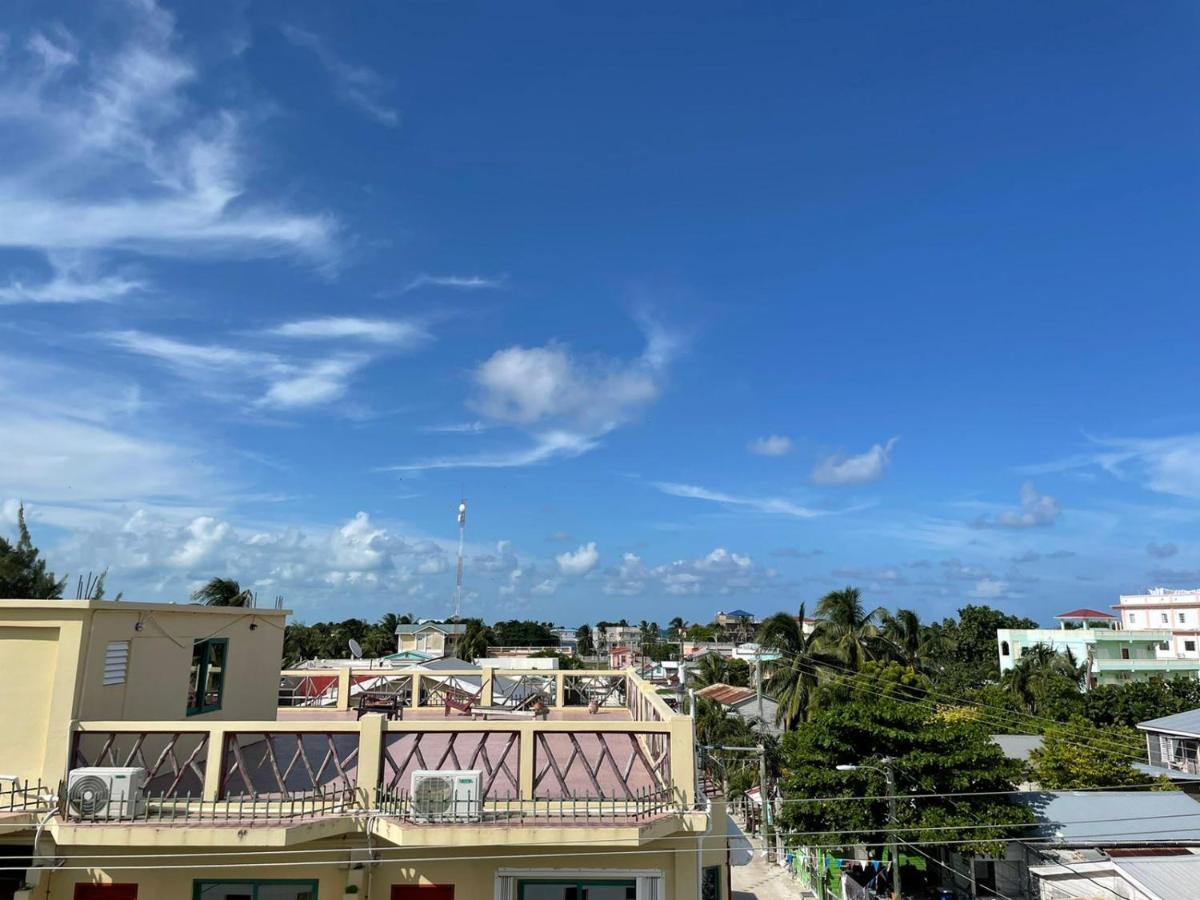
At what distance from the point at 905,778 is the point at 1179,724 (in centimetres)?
2171

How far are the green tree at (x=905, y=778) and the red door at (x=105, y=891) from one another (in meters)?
21.8

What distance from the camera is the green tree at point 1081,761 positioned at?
32781 mm

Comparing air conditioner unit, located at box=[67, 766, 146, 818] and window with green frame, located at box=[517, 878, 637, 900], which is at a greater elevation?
air conditioner unit, located at box=[67, 766, 146, 818]

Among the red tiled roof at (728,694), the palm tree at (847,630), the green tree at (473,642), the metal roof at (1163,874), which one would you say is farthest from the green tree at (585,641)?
the metal roof at (1163,874)

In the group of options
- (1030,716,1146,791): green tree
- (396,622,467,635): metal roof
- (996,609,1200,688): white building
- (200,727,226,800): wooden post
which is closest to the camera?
(200,727,226,800): wooden post

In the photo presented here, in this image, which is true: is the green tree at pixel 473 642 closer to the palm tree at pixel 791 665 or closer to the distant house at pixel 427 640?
the distant house at pixel 427 640

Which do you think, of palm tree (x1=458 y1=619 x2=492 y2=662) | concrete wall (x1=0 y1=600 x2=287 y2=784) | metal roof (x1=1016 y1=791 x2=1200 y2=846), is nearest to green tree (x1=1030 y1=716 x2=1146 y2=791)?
metal roof (x1=1016 y1=791 x2=1200 y2=846)

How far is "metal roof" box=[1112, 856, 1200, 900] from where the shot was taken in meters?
20.8

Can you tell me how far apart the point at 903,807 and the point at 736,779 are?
19610mm

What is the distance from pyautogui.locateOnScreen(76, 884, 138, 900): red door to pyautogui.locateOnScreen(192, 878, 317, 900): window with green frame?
2.18 feet

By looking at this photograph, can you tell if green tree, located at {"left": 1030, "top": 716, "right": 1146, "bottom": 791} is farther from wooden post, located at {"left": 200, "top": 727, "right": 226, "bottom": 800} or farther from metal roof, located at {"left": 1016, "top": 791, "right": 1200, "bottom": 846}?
wooden post, located at {"left": 200, "top": 727, "right": 226, "bottom": 800}

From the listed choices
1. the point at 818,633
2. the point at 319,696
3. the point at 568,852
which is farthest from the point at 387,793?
the point at 818,633

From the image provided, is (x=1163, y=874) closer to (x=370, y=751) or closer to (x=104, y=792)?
(x=370, y=751)

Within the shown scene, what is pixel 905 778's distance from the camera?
26.1 meters
